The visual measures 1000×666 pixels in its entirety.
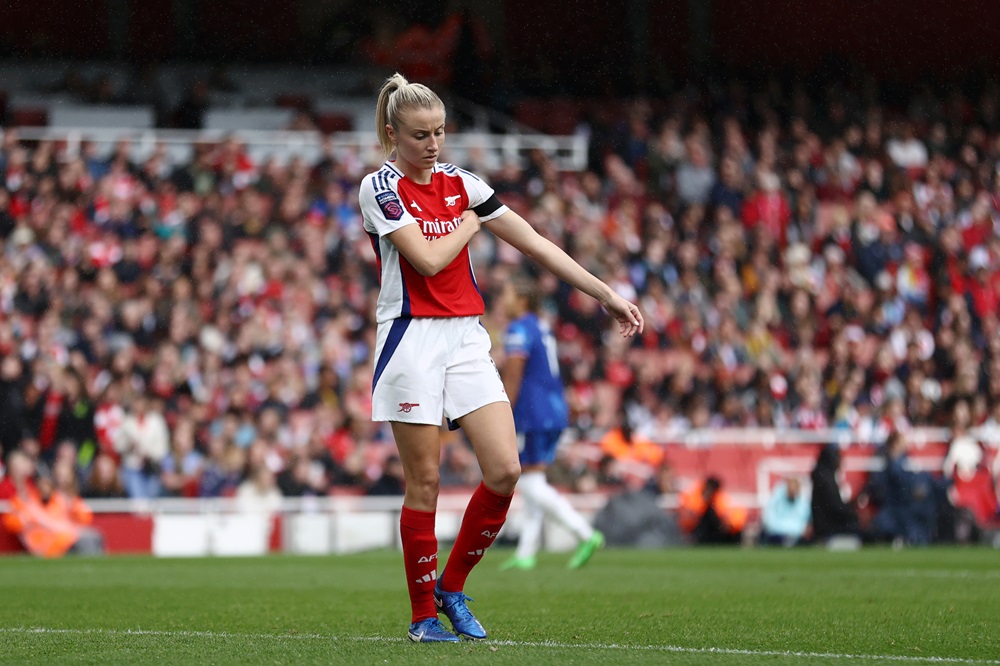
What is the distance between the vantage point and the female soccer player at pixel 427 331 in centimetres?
575

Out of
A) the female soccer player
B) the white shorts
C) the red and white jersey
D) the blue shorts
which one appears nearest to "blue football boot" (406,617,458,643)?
the female soccer player

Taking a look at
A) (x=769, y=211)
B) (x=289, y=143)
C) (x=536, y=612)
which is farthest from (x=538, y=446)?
(x=769, y=211)

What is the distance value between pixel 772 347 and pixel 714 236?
258 cm

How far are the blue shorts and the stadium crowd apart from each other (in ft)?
15.6

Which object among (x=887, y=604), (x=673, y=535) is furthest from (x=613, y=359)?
(x=887, y=604)

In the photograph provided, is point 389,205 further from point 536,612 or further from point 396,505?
point 396,505

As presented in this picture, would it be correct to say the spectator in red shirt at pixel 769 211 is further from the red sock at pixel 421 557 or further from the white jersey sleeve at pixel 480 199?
the red sock at pixel 421 557

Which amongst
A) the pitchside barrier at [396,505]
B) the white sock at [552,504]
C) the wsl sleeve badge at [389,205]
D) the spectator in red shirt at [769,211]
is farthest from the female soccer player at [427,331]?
the spectator in red shirt at [769,211]

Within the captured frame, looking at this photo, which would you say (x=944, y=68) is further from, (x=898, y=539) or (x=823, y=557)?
(x=823, y=557)

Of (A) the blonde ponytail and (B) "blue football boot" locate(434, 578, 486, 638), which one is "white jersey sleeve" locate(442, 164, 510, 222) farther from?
(B) "blue football boot" locate(434, 578, 486, 638)

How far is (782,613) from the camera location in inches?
292

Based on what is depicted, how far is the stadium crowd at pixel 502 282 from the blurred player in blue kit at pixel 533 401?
4.77 m

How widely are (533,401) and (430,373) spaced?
6007mm

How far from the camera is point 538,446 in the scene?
11828 millimetres
